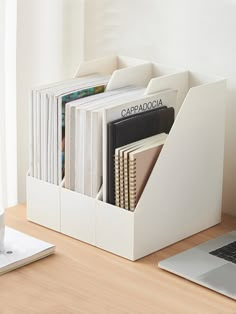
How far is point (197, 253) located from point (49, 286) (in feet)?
1.01

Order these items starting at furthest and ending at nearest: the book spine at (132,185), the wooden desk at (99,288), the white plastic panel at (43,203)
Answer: the white plastic panel at (43,203) < the book spine at (132,185) < the wooden desk at (99,288)

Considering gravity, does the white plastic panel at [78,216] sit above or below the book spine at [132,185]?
below

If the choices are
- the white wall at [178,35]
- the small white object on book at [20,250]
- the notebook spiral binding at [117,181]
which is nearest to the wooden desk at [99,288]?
the small white object on book at [20,250]

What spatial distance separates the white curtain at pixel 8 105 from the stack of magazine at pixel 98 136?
249 millimetres

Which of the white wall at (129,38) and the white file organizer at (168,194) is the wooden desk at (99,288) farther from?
the white wall at (129,38)

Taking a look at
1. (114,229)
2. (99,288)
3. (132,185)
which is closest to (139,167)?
(132,185)

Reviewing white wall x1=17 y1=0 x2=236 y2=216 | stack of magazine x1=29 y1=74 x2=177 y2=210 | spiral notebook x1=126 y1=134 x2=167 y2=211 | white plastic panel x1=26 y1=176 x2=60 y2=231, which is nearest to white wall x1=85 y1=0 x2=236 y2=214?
white wall x1=17 y1=0 x2=236 y2=216

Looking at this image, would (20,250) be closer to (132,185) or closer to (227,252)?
(132,185)

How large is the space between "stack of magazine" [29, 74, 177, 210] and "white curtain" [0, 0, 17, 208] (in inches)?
9.8

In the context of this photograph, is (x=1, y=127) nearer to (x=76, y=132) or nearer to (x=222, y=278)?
(x=76, y=132)

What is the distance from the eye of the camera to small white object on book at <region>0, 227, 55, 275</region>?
145 centimetres

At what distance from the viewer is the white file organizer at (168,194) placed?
1.50 metres

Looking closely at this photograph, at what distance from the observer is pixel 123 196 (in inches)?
58.8

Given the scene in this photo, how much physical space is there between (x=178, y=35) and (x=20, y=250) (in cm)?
61
